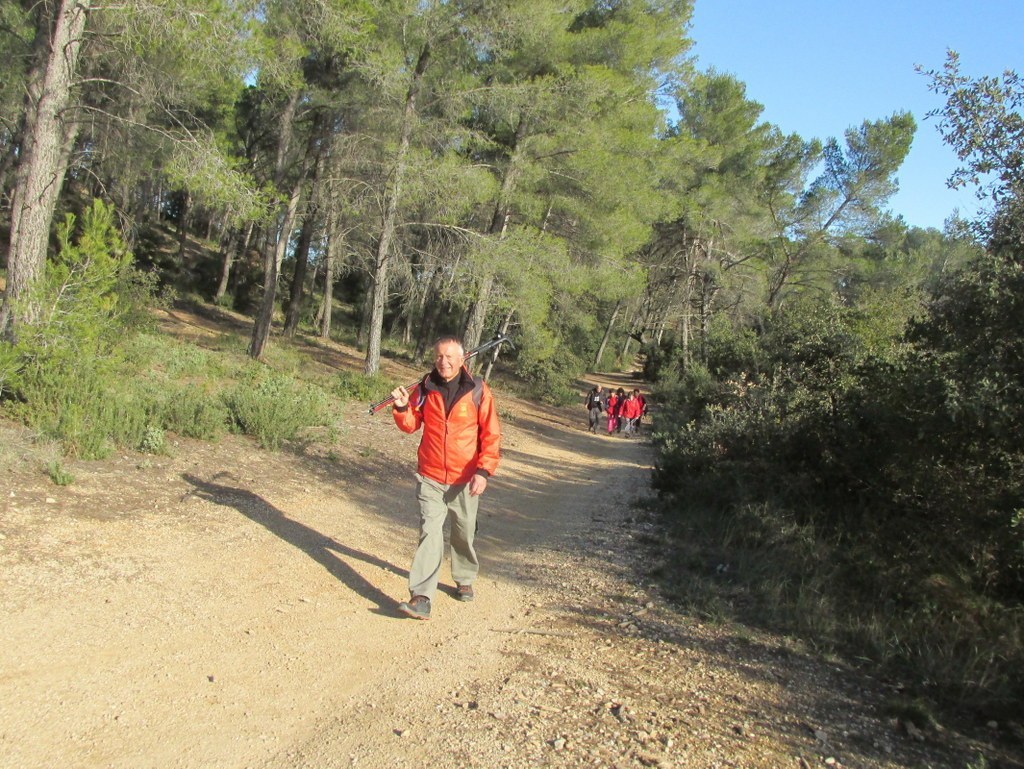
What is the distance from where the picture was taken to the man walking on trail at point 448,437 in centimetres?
496

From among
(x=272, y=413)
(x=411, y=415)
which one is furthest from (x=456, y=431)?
(x=272, y=413)

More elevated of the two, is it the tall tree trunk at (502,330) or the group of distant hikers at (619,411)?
the tall tree trunk at (502,330)

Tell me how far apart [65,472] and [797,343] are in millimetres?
7867

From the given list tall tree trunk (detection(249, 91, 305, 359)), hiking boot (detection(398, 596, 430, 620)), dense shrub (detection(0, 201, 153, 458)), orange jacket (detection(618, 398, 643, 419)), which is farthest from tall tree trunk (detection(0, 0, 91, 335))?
orange jacket (detection(618, 398, 643, 419))

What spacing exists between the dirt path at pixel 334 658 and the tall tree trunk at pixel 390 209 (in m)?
9.70

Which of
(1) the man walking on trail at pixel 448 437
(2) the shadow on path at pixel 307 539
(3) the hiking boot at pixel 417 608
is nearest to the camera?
(3) the hiking boot at pixel 417 608

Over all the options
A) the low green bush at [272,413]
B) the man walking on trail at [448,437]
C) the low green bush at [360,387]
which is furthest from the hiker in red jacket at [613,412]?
the man walking on trail at [448,437]

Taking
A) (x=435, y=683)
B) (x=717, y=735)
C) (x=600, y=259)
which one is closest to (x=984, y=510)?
(x=717, y=735)

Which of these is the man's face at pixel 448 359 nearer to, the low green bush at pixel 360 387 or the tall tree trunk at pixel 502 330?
the tall tree trunk at pixel 502 330

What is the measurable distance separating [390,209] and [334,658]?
43.2 feet

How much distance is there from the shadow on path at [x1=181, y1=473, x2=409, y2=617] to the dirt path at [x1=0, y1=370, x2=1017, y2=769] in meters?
0.03

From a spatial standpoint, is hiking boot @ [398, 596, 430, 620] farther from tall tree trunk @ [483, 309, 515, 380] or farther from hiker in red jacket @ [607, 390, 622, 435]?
hiker in red jacket @ [607, 390, 622, 435]

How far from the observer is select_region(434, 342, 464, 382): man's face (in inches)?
195

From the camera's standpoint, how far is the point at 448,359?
4953 mm
